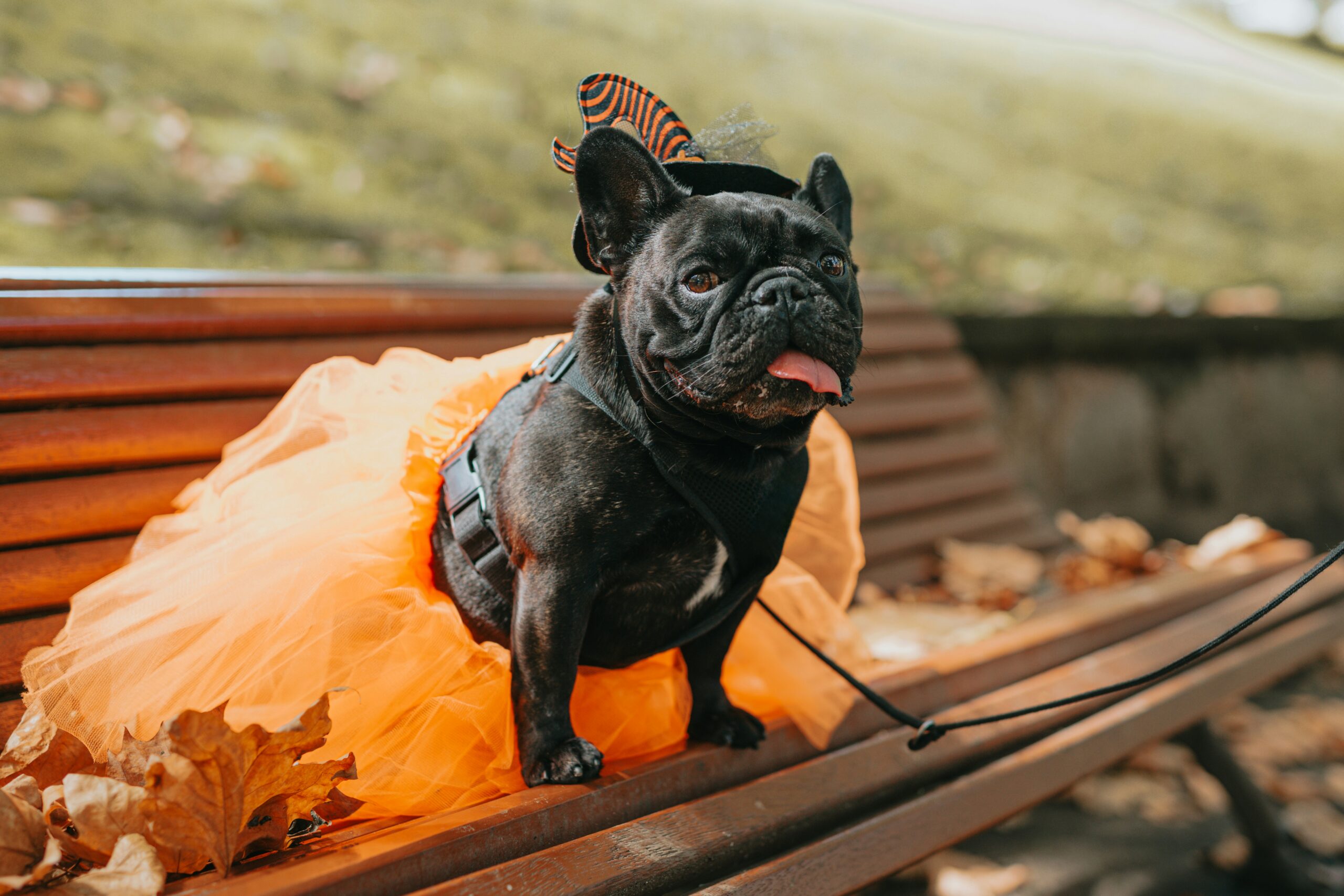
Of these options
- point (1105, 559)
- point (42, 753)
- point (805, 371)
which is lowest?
point (1105, 559)

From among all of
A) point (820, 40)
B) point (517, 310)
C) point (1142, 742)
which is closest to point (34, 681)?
point (517, 310)

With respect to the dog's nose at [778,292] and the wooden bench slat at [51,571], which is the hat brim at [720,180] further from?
the wooden bench slat at [51,571]

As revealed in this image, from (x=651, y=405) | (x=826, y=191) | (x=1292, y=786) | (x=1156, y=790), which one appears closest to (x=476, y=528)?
(x=651, y=405)

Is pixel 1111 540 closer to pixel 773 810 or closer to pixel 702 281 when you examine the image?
pixel 773 810

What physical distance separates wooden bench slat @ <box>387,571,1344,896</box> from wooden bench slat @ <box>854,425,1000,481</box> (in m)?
0.94

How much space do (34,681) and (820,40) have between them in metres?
7.26

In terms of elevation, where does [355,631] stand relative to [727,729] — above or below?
above

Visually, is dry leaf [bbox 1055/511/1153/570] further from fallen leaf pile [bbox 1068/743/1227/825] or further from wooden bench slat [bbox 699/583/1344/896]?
fallen leaf pile [bbox 1068/743/1227/825]

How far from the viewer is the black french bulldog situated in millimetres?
1169

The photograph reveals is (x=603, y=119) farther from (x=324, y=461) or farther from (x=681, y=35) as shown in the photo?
(x=681, y=35)

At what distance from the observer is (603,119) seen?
4.26 feet

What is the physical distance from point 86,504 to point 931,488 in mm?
2375

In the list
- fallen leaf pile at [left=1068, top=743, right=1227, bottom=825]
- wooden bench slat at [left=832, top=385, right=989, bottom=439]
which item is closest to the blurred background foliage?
wooden bench slat at [left=832, top=385, right=989, bottom=439]

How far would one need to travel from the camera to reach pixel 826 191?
140 centimetres
